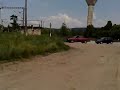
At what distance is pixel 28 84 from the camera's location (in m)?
13.9

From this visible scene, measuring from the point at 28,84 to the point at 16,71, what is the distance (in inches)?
182

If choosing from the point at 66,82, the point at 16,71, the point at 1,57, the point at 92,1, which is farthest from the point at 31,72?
the point at 92,1

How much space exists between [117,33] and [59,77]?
8769 centimetres

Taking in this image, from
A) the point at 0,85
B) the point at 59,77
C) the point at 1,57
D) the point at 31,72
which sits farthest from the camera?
the point at 1,57

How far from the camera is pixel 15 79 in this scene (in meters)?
15.3

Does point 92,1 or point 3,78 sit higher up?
point 92,1

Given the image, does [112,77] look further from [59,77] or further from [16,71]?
[16,71]

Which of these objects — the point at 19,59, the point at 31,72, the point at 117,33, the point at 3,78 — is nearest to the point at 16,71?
the point at 31,72

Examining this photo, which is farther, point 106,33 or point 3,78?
point 106,33

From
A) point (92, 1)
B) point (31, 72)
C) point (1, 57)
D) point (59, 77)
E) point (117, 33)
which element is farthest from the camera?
point (92, 1)

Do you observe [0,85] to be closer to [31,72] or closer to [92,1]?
[31,72]

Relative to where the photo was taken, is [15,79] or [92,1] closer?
[15,79]

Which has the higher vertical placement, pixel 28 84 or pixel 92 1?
pixel 92 1

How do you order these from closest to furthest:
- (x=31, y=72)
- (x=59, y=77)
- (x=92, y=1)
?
(x=59, y=77), (x=31, y=72), (x=92, y=1)
